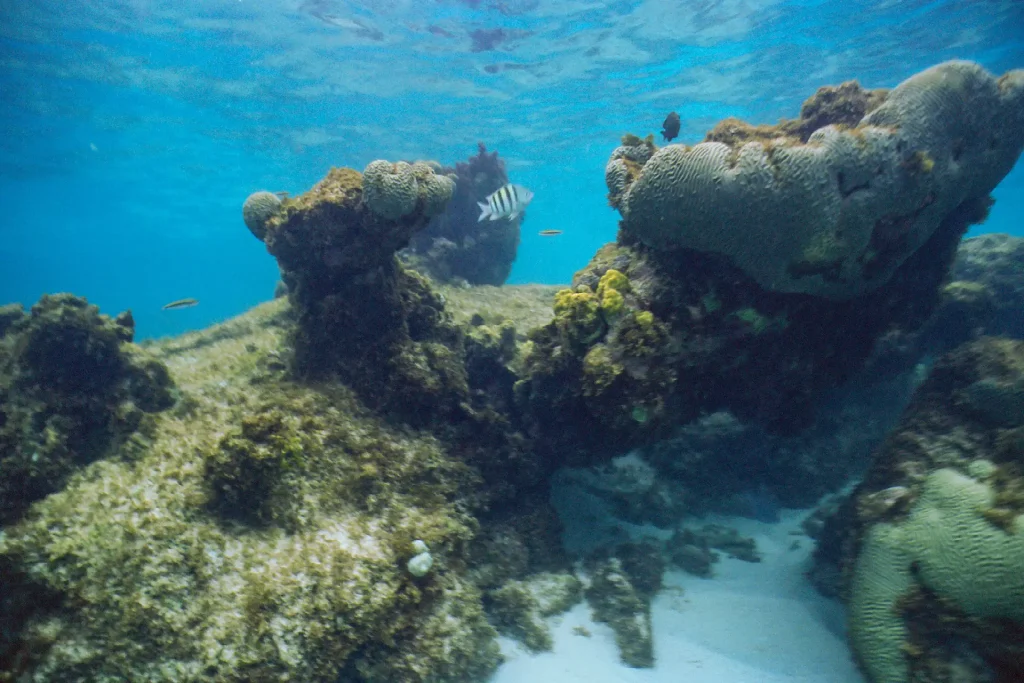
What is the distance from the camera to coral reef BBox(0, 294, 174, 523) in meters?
5.19

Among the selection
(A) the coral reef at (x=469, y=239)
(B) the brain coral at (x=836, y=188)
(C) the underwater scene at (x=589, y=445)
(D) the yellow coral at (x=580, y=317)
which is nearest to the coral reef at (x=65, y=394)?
(C) the underwater scene at (x=589, y=445)

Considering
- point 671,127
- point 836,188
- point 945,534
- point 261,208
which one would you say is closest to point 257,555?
point 261,208

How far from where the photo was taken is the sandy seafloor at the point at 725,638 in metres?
5.51

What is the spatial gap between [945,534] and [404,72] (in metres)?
25.5

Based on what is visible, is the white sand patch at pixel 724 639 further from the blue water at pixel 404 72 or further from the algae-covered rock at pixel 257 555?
the blue water at pixel 404 72

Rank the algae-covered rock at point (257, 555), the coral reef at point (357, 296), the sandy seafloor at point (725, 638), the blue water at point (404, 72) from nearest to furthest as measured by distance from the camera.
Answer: the algae-covered rock at point (257, 555)
the sandy seafloor at point (725, 638)
the coral reef at point (357, 296)
the blue water at point (404, 72)

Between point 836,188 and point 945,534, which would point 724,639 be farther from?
point 836,188

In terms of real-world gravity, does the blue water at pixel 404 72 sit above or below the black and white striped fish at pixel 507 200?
above

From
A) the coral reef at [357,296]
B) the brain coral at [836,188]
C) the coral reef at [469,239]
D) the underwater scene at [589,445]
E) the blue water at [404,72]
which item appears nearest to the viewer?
the underwater scene at [589,445]

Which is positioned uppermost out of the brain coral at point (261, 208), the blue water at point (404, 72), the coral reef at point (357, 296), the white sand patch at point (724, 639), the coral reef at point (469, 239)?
→ the blue water at point (404, 72)

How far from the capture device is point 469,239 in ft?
51.1

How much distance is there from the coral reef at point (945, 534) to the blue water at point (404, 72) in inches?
733

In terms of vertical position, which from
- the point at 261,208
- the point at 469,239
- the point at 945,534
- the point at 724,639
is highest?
the point at 469,239

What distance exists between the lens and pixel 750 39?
2116cm
